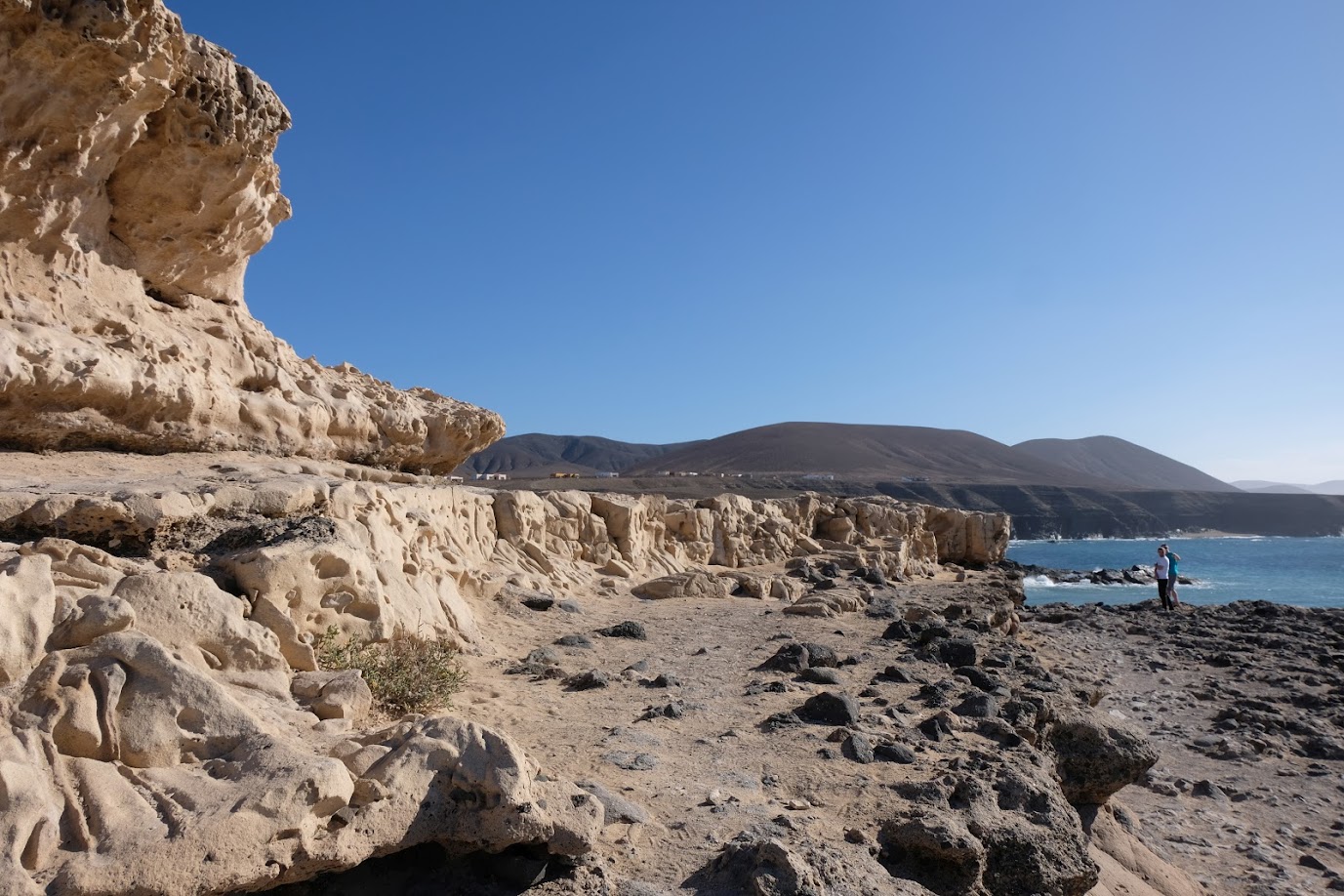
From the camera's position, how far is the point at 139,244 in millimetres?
8617

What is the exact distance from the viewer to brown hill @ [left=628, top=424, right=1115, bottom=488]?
301 feet

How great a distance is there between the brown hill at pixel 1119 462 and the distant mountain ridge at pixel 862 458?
0.17 metres

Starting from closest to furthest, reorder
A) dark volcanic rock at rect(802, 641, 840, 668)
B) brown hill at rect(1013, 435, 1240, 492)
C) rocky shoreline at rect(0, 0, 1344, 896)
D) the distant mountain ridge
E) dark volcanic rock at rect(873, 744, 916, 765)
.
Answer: rocky shoreline at rect(0, 0, 1344, 896), dark volcanic rock at rect(873, 744, 916, 765), dark volcanic rock at rect(802, 641, 840, 668), the distant mountain ridge, brown hill at rect(1013, 435, 1240, 492)

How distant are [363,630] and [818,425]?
115 metres

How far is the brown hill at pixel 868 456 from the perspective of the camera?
9162 cm

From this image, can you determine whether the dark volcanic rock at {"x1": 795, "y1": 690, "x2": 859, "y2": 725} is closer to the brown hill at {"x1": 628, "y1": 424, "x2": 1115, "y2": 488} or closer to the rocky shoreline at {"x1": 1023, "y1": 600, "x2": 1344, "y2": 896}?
the rocky shoreline at {"x1": 1023, "y1": 600, "x2": 1344, "y2": 896}

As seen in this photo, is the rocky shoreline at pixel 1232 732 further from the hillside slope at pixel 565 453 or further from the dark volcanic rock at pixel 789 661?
the hillside slope at pixel 565 453

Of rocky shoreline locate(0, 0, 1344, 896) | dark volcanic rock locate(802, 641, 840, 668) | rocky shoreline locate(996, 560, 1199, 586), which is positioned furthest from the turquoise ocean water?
dark volcanic rock locate(802, 641, 840, 668)

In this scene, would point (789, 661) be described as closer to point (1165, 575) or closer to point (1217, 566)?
point (1165, 575)

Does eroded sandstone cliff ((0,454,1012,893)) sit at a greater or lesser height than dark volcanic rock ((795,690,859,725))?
greater

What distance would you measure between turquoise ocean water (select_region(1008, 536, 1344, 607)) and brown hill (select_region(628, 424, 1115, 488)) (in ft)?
57.5

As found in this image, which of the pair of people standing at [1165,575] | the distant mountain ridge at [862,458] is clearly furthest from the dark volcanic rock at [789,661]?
the distant mountain ridge at [862,458]

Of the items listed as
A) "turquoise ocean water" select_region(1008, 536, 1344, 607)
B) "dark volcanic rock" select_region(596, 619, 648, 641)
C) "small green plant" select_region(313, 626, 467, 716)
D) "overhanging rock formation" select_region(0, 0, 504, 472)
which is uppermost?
"overhanging rock formation" select_region(0, 0, 504, 472)

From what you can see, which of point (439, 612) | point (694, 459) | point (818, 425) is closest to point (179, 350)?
point (439, 612)
